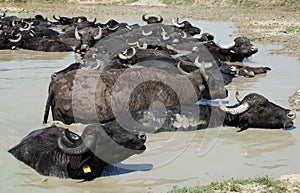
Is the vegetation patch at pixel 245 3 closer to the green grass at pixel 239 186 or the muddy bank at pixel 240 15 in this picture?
the muddy bank at pixel 240 15

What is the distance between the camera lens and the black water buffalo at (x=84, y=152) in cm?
580

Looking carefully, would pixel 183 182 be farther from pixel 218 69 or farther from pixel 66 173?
pixel 218 69

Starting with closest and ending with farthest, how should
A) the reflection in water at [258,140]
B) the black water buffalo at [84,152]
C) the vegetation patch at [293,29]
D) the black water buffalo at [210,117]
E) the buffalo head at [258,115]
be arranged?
the black water buffalo at [84,152], the reflection in water at [258,140], the black water buffalo at [210,117], the buffalo head at [258,115], the vegetation patch at [293,29]

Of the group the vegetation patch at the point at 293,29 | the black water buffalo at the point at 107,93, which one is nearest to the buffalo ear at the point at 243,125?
the black water buffalo at the point at 107,93

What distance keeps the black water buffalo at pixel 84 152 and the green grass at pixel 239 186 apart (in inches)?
32.9

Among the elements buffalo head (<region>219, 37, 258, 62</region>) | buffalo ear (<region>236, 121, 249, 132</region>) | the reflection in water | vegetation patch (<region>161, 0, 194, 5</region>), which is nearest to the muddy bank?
vegetation patch (<region>161, 0, 194, 5</region>)

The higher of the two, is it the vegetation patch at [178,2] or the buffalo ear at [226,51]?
the vegetation patch at [178,2]

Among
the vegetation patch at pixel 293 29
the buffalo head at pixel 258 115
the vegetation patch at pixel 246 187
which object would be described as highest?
the vegetation patch at pixel 293 29

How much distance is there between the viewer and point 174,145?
7.53 meters

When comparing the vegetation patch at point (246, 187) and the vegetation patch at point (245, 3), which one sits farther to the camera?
the vegetation patch at point (245, 3)

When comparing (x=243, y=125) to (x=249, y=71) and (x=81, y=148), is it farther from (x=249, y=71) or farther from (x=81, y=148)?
(x=249, y=71)

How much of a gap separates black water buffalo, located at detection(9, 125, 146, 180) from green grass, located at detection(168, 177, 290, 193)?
835 mm

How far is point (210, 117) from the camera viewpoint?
327 inches

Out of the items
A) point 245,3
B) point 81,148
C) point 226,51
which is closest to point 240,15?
point 245,3
